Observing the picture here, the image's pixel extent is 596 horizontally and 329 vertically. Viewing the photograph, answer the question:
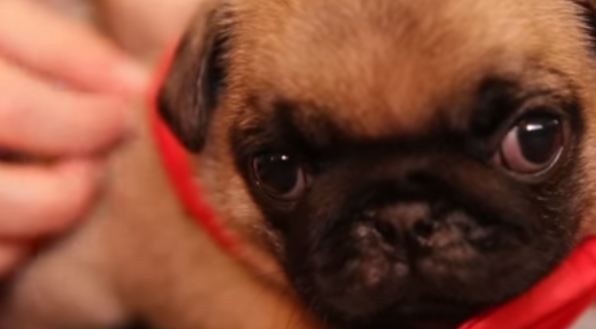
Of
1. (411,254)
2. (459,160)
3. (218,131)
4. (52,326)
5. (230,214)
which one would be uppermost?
(459,160)

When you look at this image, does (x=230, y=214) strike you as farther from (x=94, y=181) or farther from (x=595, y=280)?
(x=595, y=280)

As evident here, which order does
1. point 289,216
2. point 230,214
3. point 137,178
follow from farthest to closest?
point 137,178
point 230,214
point 289,216

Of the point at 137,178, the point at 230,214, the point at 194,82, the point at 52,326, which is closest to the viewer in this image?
the point at 194,82

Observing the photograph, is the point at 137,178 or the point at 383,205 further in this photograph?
the point at 137,178

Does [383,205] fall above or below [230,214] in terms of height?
above

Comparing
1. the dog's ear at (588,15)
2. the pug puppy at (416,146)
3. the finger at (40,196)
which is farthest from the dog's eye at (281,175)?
the finger at (40,196)

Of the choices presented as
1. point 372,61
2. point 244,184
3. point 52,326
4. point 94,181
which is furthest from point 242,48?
point 52,326

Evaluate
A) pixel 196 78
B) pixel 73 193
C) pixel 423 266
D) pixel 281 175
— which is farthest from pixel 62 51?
pixel 423 266

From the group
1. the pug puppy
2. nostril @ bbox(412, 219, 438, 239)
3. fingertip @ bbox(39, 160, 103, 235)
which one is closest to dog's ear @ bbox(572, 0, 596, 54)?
the pug puppy
